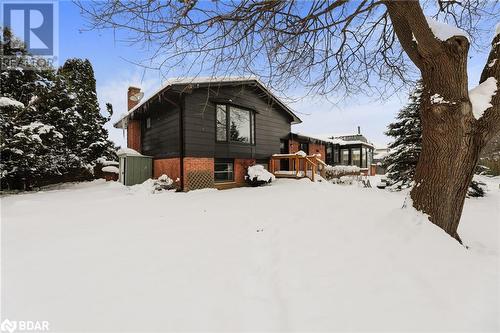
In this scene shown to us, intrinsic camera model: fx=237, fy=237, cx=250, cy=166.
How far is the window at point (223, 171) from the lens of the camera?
1099 centimetres

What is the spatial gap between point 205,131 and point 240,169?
262 centimetres

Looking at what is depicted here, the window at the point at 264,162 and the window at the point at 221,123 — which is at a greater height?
the window at the point at 221,123

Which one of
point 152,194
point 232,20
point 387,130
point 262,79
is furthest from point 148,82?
point 387,130

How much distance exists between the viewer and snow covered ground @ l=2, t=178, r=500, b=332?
1.86m

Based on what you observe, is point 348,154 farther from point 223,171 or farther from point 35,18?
point 35,18

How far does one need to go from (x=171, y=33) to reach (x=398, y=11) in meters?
3.19

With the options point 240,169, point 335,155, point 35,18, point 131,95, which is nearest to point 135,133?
point 131,95

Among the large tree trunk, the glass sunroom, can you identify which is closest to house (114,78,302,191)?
the large tree trunk

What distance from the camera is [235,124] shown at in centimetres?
1161

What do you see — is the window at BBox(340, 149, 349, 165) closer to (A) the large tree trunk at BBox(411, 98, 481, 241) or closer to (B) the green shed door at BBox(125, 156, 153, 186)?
(B) the green shed door at BBox(125, 156, 153, 186)

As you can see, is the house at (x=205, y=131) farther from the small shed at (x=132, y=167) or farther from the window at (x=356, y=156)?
the window at (x=356, y=156)

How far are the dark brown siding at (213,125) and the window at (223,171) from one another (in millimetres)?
407

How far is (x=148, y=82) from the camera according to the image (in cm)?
330

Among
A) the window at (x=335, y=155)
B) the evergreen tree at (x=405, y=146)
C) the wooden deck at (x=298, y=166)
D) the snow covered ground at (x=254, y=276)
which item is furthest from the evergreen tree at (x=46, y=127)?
the window at (x=335, y=155)
